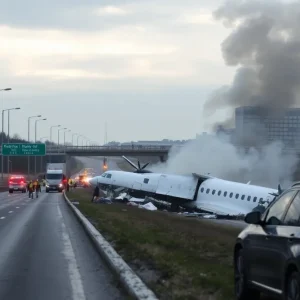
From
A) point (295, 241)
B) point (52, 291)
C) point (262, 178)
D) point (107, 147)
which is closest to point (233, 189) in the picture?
point (262, 178)

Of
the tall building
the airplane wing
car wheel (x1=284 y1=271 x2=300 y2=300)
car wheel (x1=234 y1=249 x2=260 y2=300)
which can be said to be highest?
the tall building

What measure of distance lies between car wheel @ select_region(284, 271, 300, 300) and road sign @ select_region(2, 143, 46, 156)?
291 ft

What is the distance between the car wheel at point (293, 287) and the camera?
29.7 ft

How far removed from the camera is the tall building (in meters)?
Result: 59.6

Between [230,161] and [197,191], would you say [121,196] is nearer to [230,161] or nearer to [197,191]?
[197,191]

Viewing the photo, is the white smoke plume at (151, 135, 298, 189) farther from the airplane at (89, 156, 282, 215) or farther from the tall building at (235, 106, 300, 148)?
the airplane at (89, 156, 282, 215)

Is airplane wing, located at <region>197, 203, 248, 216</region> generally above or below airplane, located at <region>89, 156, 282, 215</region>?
below

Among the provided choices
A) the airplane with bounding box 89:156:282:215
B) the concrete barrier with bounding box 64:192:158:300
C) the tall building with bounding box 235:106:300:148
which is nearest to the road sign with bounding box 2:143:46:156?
the airplane with bounding box 89:156:282:215

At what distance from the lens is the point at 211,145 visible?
61062 mm

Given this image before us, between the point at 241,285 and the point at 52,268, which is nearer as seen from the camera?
the point at 241,285

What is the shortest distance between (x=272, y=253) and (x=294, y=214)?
62 cm

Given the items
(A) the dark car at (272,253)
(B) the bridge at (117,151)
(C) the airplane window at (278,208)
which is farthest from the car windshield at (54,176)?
(C) the airplane window at (278,208)

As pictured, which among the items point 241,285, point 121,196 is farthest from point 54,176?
point 241,285

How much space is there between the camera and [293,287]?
9.25 meters
